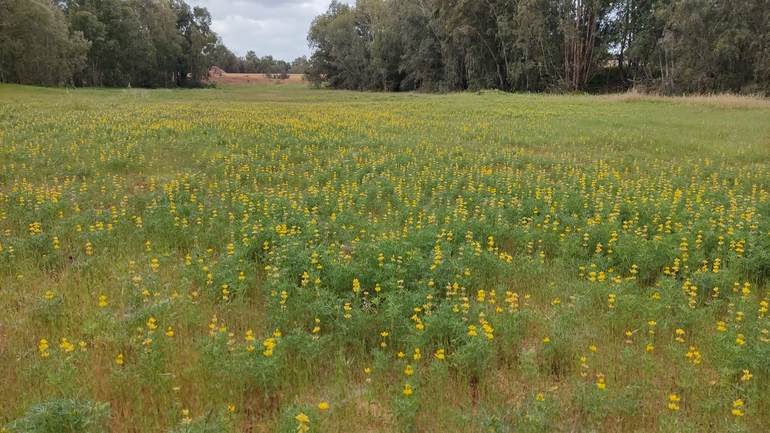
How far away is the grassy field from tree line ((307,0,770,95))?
34.4 meters

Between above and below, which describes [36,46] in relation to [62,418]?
above

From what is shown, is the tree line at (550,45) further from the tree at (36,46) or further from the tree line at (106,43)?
the tree at (36,46)

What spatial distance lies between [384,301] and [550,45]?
169ft

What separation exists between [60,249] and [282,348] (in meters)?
4.26

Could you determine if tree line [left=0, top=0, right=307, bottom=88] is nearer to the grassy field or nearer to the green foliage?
the grassy field

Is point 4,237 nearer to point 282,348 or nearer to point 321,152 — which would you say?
point 282,348

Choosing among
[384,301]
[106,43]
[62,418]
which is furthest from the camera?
[106,43]

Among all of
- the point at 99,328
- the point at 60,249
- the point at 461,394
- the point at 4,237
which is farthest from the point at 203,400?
the point at 4,237

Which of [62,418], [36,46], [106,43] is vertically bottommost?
[62,418]

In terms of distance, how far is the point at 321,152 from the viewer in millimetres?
13273

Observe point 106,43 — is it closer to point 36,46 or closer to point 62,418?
point 36,46

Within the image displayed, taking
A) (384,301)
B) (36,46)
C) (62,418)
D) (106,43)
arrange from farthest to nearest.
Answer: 1. (106,43)
2. (36,46)
3. (384,301)
4. (62,418)

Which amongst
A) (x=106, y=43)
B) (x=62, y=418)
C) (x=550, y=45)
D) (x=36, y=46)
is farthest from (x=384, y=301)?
(x=106, y=43)

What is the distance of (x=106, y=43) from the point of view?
64.8m
